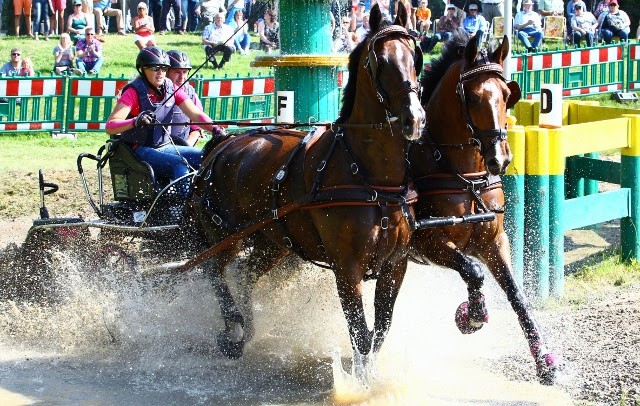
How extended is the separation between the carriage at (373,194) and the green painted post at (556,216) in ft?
5.64

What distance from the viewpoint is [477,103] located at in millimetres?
6148

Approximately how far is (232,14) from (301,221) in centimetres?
1597

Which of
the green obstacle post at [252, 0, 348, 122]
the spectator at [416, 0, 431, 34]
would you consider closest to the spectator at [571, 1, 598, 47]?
the spectator at [416, 0, 431, 34]

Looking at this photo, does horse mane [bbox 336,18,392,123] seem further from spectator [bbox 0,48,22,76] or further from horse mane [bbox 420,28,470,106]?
spectator [bbox 0,48,22,76]

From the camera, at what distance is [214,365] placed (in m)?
6.90

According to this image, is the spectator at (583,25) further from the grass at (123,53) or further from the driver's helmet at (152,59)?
the driver's helmet at (152,59)

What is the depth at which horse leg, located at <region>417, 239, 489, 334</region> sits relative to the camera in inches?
250

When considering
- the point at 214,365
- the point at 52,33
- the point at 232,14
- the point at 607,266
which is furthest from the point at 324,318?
the point at 52,33

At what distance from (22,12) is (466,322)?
18.2 m

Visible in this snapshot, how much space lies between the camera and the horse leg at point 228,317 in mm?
6816

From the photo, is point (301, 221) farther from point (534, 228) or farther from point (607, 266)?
point (607, 266)

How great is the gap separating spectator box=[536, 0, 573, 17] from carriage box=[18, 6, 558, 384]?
16.9 metres

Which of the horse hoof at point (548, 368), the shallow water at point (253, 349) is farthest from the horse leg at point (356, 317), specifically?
the horse hoof at point (548, 368)

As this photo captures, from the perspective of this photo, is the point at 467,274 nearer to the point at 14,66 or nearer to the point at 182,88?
the point at 182,88
